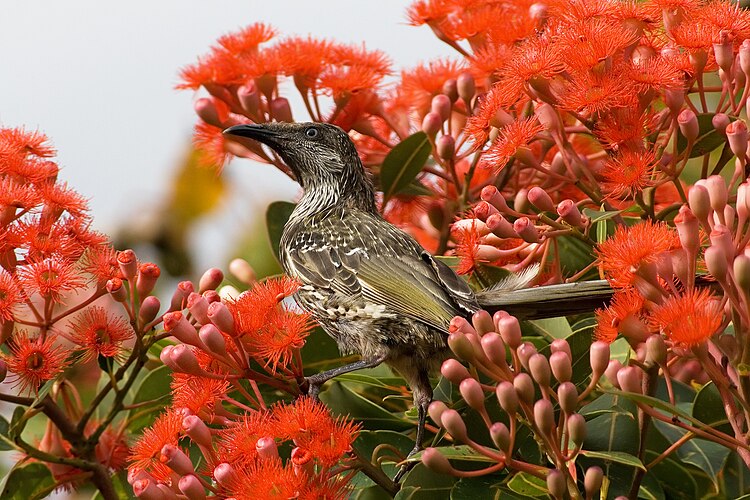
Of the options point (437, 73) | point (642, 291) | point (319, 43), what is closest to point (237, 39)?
point (319, 43)

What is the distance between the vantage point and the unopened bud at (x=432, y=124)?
3818mm

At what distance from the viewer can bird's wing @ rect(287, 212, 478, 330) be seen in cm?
357

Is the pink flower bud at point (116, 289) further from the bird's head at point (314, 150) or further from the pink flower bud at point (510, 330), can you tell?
the pink flower bud at point (510, 330)

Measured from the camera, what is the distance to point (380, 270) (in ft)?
12.6

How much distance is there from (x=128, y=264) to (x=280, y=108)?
105cm

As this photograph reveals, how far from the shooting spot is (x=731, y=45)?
322cm

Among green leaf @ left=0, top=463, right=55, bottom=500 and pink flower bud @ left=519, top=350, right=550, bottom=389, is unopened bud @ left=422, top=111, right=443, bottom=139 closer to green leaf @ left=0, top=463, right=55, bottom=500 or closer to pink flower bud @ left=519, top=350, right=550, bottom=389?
pink flower bud @ left=519, top=350, right=550, bottom=389

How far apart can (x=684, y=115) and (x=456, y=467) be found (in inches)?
43.7

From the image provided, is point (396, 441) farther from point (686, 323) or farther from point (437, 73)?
point (437, 73)

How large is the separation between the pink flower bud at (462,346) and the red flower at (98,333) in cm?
107

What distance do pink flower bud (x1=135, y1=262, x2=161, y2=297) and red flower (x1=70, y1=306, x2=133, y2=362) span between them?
4.3 inches

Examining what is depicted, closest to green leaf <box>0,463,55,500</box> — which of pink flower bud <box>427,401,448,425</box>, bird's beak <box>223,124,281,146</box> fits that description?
bird's beak <box>223,124,281,146</box>

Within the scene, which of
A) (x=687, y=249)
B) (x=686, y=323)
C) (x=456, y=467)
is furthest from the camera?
(x=456, y=467)

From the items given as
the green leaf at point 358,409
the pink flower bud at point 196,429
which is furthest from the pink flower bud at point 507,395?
the green leaf at point 358,409
